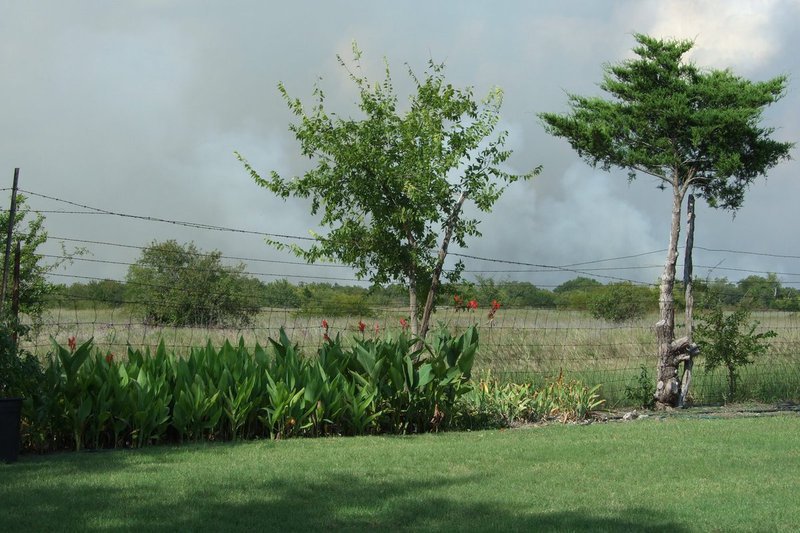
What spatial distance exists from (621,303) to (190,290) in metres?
20.8

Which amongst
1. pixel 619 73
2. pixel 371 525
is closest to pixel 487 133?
pixel 619 73

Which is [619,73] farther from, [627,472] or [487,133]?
[627,472]

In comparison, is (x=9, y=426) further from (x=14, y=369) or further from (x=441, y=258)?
(x=441, y=258)

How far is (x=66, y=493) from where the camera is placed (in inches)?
242

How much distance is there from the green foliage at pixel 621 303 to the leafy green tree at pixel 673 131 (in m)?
19.6

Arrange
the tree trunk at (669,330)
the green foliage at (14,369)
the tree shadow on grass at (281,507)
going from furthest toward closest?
1. the tree trunk at (669,330)
2. the green foliage at (14,369)
3. the tree shadow on grass at (281,507)

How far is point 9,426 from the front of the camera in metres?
7.51

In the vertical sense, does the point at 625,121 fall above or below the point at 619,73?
below

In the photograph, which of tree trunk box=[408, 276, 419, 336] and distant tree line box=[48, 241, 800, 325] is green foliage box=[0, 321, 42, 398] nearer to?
tree trunk box=[408, 276, 419, 336]

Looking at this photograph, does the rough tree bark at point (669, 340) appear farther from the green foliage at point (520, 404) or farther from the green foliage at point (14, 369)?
the green foliage at point (14, 369)

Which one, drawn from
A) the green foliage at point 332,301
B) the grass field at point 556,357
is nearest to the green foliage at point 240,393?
the grass field at point 556,357

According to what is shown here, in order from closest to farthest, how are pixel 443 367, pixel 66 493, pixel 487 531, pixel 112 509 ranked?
pixel 487 531, pixel 112 509, pixel 66 493, pixel 443 367

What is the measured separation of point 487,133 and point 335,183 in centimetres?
232

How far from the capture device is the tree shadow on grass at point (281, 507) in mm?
5383
